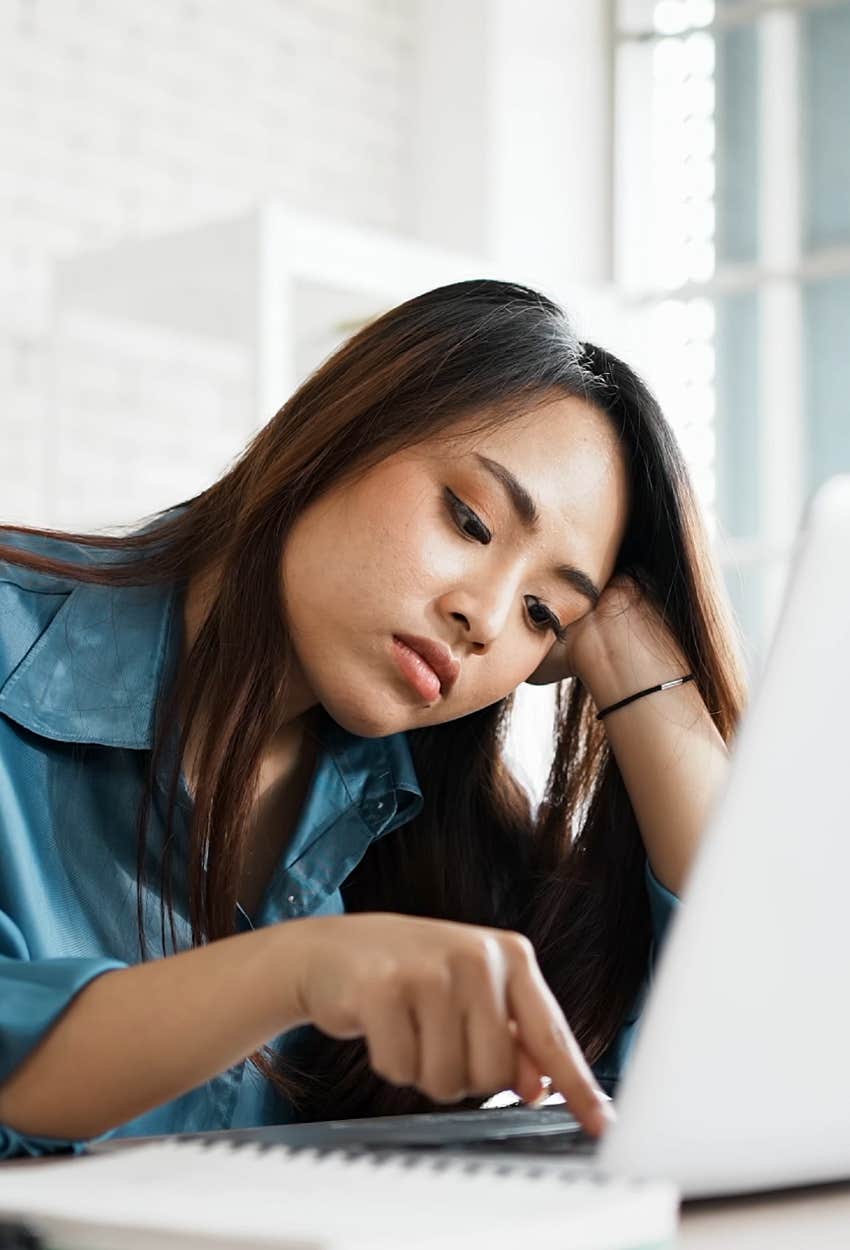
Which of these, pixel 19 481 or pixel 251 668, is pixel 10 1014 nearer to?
pixel 251 668

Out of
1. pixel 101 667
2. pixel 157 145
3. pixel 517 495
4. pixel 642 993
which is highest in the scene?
pixel 157 145

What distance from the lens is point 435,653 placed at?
1256 millimetres

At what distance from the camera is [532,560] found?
1287mm

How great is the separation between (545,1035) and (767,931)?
15cm

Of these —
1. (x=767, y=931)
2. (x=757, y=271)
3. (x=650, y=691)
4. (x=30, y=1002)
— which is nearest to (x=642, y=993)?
(x=650, y=691)

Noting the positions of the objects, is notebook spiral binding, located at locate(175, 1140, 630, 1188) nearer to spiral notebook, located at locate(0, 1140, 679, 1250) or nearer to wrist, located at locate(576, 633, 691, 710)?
spiral notebook, located at locate(0, 1140, 679, 1250)

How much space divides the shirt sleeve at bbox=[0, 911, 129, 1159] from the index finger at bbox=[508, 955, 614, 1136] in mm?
216

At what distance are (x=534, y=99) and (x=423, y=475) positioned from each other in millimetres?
3944

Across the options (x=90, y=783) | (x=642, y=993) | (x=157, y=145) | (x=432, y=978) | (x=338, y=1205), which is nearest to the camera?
(x=338, y=1205)

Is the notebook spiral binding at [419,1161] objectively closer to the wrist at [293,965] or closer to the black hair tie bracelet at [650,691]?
the wrist at [293,965]

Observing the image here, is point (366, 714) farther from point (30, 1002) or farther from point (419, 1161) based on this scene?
point (419, 1161)

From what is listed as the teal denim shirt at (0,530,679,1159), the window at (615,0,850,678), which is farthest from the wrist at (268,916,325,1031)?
the window at (615,0,850,678)

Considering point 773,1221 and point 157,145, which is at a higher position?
point 157,145

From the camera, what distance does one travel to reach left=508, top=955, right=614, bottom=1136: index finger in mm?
702
